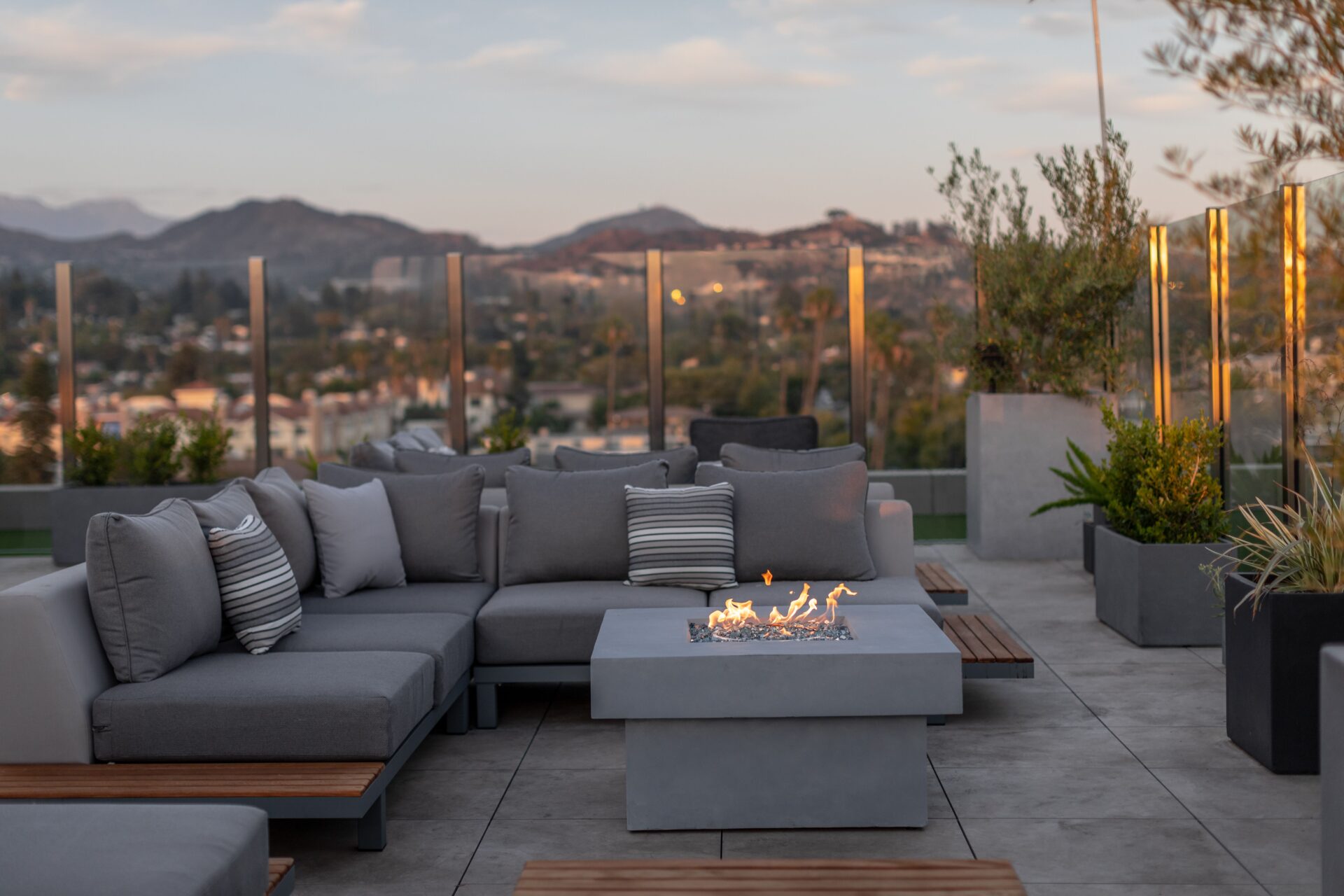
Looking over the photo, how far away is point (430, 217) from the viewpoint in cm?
1396

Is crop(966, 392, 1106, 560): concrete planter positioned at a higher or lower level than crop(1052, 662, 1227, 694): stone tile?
higher

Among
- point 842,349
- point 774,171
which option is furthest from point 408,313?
point 774,171

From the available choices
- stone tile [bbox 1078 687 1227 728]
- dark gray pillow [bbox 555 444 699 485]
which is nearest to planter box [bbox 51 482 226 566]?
dark gray pillow [bbox 555 444 699 485]

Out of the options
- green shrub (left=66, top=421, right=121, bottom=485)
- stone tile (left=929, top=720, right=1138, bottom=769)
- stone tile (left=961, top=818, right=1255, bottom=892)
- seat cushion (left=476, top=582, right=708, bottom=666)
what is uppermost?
green shrub (left=66, top=421, right=121, bottom=485)

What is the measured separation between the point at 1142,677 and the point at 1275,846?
6.49ft

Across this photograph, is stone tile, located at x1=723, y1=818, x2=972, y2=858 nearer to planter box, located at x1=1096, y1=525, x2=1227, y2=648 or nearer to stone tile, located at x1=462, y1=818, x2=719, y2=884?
stone tile, located at x1=462, y1=818, x2=719, y2=884

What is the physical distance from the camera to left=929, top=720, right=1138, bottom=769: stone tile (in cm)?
430

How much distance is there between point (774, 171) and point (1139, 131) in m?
5.24

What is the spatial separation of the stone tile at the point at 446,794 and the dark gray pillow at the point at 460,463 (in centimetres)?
171

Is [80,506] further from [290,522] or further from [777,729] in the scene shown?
[777,729]

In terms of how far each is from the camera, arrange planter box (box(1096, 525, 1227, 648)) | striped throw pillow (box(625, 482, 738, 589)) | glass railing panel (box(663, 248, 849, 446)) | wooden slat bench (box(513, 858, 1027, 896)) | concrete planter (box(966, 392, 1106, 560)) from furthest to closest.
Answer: glass railing panel (box(663, 248, 849, 446)) → concrete planter (box(966, 392, 1106, 560)) → planter box (box(1096, 525, 1227, 648)) → striped throw pillow (box(625, 482, 738, 589)) → wooden slat bench (box(513, 858, 1027, 896))

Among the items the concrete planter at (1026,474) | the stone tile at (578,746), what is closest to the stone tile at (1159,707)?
the stone tile at (578,746)

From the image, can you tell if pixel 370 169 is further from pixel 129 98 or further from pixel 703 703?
pixel 703 703

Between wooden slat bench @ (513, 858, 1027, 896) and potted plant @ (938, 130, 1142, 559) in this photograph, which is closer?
wooden slat bench @ (513, 858, 1027, 896)
